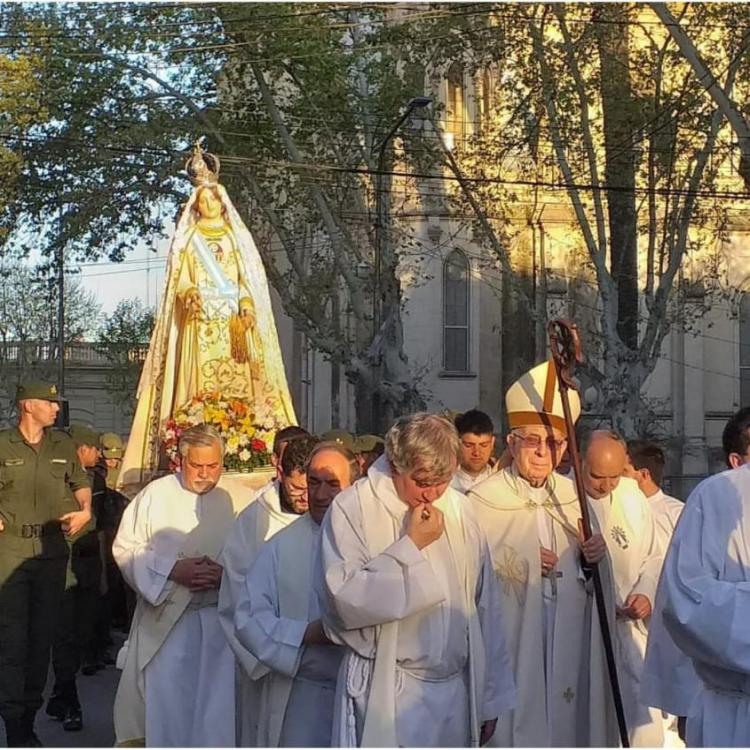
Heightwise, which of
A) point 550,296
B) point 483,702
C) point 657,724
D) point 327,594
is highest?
point 550,296

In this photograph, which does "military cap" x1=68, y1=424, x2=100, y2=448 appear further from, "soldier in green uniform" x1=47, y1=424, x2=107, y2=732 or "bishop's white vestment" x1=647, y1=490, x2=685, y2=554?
"bishop's white vestment" x1=647, y1=490, x2=685, y2=554

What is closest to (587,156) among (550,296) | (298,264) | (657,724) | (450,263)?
(298,264)

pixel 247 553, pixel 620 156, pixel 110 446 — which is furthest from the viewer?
pixel 620 156

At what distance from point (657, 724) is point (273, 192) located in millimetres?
21590

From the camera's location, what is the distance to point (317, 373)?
123 ft

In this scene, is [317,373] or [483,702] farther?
[317,373]

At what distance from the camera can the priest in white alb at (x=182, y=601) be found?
6672mm


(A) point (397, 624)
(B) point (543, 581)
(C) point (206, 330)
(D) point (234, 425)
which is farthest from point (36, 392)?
(A) point (397, 624)

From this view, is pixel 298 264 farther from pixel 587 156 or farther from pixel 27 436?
pixel 27 436

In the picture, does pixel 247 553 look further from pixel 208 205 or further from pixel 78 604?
pixel 208 205

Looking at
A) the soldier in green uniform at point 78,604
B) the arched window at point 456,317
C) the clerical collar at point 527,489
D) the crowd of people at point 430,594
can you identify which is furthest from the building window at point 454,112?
the clerical collar at point 527,489

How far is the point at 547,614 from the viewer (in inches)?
251

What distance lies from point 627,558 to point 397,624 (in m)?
2.75

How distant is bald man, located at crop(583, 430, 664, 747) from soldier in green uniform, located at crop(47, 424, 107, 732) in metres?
3.50
